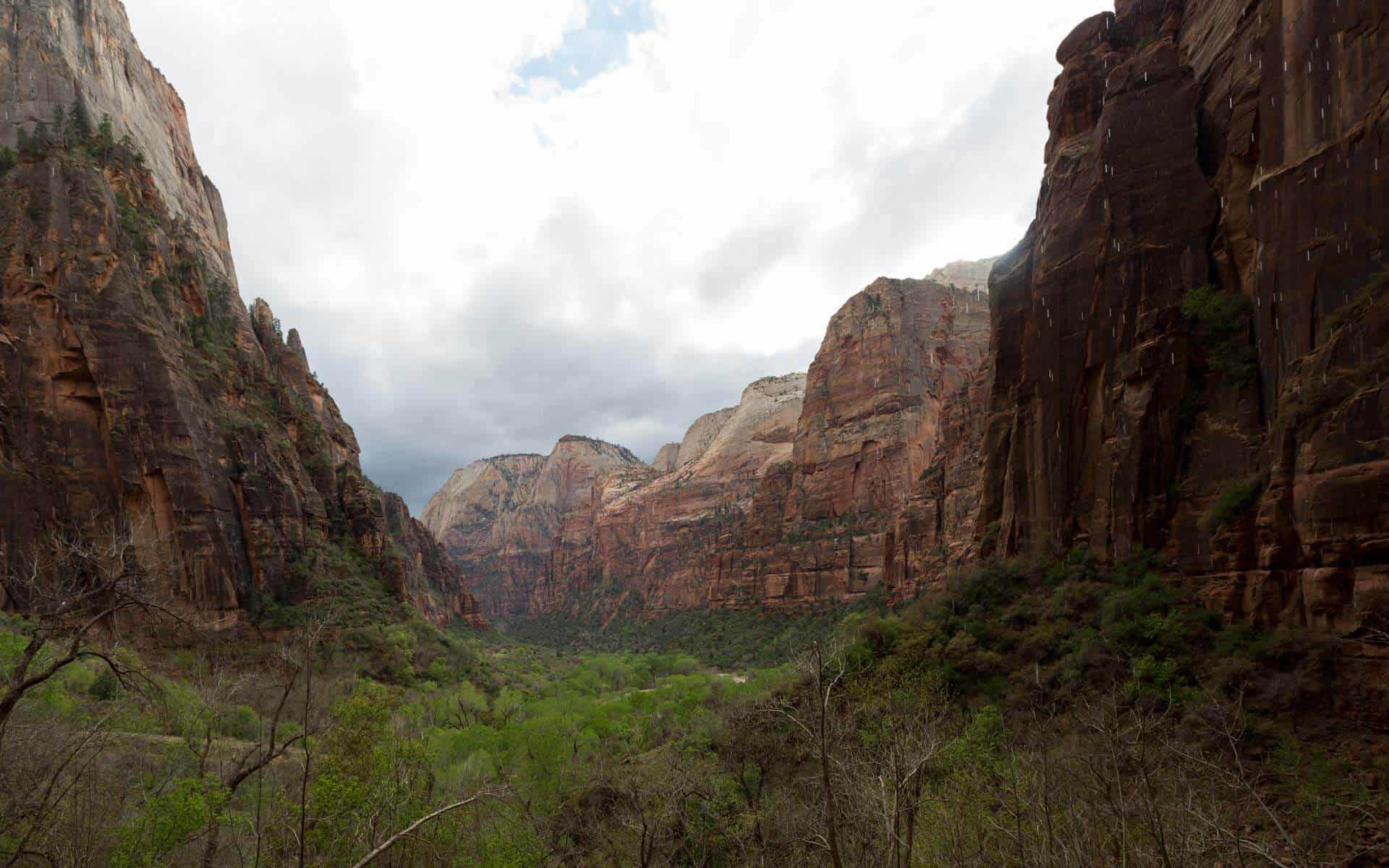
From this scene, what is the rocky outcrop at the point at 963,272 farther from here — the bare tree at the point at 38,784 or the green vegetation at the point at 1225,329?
the bare tree at the point at 38,784

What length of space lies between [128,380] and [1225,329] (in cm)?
5088

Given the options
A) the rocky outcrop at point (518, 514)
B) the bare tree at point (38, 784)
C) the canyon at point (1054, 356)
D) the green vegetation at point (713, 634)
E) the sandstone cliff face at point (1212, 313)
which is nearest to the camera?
the bare tree at point (38, 784)

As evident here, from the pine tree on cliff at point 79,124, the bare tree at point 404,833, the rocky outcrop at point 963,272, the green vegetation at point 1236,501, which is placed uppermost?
the rocky outcrop at point 963,272

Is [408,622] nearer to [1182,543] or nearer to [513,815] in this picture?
[513,815]

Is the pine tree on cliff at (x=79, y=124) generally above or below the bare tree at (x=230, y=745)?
above

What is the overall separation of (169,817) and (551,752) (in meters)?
14.4

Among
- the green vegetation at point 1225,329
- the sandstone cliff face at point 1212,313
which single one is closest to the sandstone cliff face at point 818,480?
the sandstone cliff face at point 1212,313

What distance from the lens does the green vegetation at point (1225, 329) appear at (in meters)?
19.4

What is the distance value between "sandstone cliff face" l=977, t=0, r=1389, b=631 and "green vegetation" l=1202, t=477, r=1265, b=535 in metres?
0.06

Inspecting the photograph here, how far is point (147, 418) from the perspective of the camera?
3462 cm

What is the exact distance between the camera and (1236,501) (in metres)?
17.8

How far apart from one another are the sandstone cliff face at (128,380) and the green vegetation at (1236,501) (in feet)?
123

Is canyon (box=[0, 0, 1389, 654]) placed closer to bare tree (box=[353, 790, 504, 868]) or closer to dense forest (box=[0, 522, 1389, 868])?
→ dense forest (box=[0, 522, 1389, 868])

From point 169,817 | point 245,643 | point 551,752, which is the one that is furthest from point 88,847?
point 245,643
